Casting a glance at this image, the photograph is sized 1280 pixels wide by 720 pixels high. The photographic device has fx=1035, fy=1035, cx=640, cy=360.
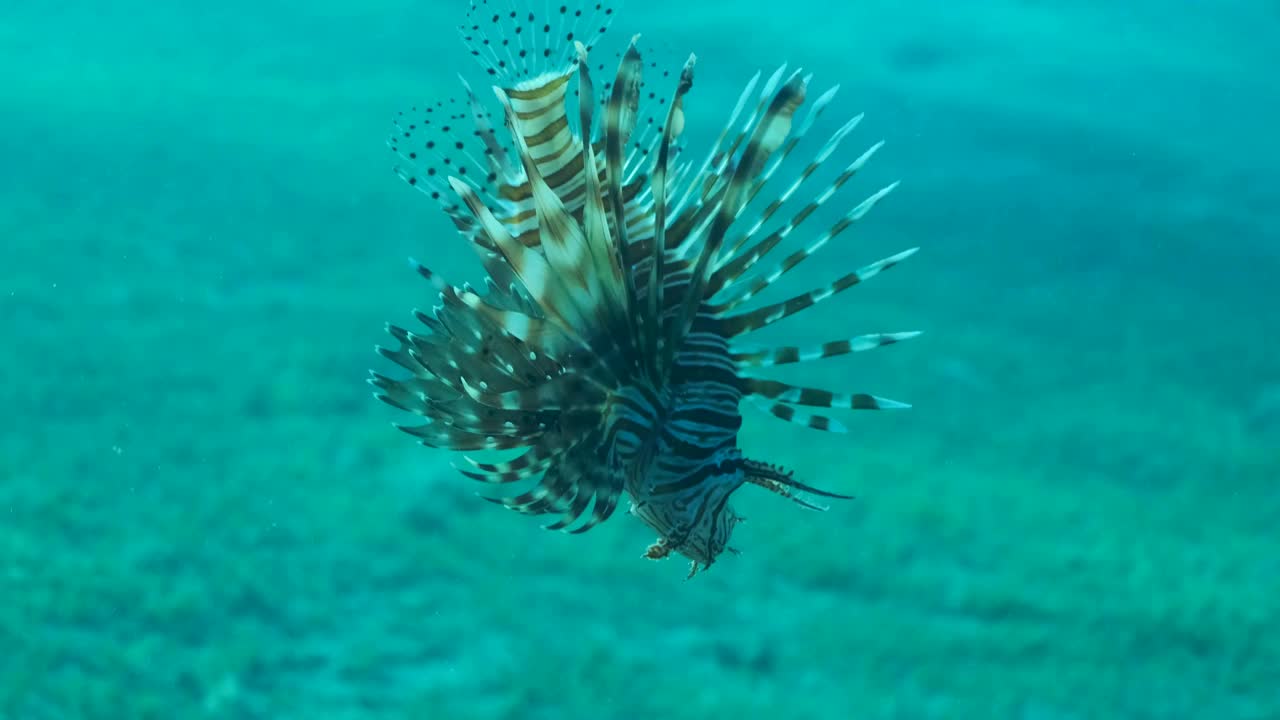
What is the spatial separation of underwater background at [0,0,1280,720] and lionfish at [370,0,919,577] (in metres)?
3.54

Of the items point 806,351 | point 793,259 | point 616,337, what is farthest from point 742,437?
point 616,337

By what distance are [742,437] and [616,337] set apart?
17.7 ft

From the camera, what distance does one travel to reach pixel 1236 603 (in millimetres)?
6273

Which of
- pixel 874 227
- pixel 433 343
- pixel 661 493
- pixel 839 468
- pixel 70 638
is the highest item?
pixel 874 227

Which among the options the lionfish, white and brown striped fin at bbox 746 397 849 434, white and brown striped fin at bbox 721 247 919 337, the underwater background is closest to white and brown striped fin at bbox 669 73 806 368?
the lionfish

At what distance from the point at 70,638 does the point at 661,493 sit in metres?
4.65

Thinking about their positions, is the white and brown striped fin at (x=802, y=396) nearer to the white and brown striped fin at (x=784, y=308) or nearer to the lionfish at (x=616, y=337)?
the lionfish at (x=616, y=337)

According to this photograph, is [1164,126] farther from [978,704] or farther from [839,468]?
[978,704]

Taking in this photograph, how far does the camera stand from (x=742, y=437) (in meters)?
7.20

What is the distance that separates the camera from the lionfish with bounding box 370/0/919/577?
1835 mm

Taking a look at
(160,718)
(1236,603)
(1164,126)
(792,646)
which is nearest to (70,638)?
(160,718)

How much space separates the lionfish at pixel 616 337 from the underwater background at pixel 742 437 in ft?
11.6

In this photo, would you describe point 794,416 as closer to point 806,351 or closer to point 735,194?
point 806,351

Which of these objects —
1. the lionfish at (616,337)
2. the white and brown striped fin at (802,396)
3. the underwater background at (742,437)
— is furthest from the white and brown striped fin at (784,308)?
the underwater background at (742,437)
